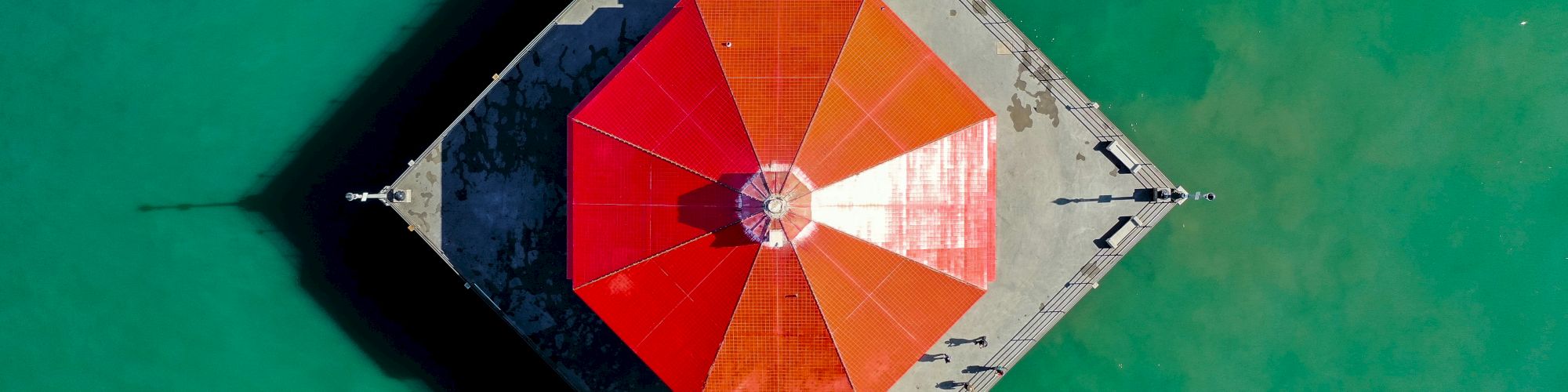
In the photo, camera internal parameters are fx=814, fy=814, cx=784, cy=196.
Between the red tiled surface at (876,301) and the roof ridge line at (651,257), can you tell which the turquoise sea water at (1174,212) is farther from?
the roof ridge line at (651,257)

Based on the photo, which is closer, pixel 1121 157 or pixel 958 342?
pixel 1121 157

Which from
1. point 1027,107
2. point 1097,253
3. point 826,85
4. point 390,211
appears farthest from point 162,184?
point 1097,253

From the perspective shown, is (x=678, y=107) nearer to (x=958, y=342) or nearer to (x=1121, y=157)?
(x=958, y=342)

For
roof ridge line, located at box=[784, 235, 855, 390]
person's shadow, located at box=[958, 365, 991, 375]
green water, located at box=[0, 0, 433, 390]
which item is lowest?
green water, located at box=[0, 0, 433, 390]

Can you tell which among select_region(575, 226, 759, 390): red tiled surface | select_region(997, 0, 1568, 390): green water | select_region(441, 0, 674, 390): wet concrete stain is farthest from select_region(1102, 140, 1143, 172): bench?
select_region(441, 0, 674, 390): wet concrete stain

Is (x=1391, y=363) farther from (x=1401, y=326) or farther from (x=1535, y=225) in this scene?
(x=1535, y=225)

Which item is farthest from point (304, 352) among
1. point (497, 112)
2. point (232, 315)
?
point (497, 112)

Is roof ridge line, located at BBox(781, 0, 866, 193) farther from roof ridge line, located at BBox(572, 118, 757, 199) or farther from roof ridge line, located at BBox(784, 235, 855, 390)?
roof ridge line, located at BBox(784, 235, 855, 390)
